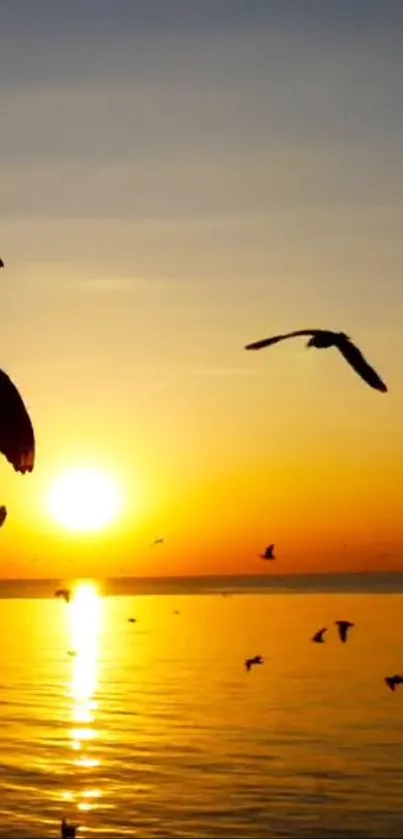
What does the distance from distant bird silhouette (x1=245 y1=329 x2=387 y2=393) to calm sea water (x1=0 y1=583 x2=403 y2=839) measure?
42.4 ft

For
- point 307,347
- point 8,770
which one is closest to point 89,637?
point 8,770

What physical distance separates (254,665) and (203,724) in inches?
775

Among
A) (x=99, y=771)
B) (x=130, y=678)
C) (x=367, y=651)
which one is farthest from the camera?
(x=367, y=651)

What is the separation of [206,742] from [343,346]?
2447cm

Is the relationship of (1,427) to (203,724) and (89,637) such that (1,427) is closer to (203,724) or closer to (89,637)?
(203,724)

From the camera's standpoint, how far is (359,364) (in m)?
16.6

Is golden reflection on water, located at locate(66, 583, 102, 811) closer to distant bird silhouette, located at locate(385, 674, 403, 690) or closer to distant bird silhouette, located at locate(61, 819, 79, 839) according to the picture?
distant bird silhouette, located at locate(61, 819, 79, 839)

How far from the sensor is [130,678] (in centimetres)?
6234

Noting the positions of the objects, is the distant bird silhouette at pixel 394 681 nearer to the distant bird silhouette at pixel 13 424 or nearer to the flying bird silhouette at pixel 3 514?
the flying bird silhouette at pixel 3 514

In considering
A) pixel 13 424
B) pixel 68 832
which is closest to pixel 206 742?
pixel 68 832

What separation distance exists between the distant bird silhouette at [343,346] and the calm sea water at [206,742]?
12919 millimetres

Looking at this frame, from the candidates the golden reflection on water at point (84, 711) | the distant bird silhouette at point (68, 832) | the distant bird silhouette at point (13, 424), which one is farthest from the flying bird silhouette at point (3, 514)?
the golden reflection on water at point (84, 711)

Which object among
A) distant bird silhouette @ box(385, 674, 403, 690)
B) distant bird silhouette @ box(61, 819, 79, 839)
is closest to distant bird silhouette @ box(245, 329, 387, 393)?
distant bird silhouette @ box(61, 819, 79, 839)

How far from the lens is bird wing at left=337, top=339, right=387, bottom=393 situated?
15656 millimetres
